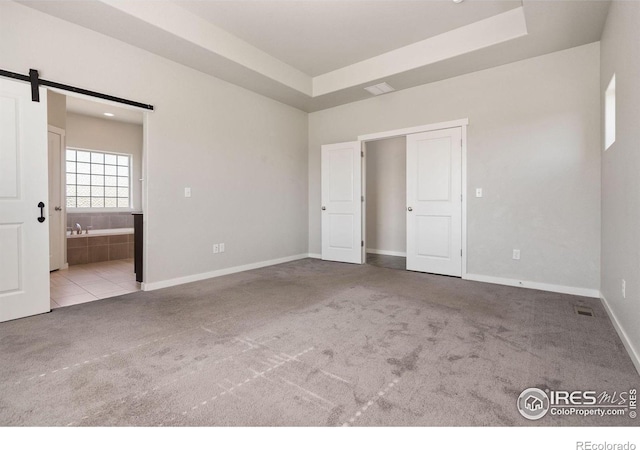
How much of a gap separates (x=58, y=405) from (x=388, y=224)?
594cm

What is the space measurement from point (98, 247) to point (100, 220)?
61.0 inches

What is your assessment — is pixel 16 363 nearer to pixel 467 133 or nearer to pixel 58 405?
pixel 58 405

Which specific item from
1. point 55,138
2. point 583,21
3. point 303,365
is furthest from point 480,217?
point 55,138

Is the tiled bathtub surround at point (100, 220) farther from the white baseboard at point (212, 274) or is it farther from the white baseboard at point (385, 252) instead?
the white baseboard at point (385, 252)

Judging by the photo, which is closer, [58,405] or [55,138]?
[58,405]

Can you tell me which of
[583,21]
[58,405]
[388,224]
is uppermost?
[583,21]

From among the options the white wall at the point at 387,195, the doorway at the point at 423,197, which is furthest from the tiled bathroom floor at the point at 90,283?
the white wall at the point at 387,195

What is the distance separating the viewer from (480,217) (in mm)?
4223

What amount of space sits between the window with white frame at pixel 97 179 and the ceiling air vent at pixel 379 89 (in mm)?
5787

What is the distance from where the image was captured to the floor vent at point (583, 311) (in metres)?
2.92

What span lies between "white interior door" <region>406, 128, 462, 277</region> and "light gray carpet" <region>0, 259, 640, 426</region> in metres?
1.14

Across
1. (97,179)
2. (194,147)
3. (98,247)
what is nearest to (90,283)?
(98,247)

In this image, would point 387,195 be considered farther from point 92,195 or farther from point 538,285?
point 92,195

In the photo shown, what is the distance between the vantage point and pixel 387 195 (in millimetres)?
6828
